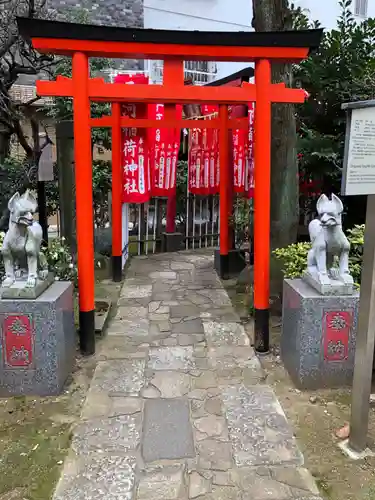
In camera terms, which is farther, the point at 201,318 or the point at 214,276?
the point at 214,276

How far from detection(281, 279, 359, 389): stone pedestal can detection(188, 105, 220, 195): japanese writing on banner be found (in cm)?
560

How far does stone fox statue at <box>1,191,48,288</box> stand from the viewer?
390 cm

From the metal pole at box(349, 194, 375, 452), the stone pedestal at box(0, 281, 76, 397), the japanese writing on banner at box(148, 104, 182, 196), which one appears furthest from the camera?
the japanese writing on banner at box(148, 104, 182, 196)

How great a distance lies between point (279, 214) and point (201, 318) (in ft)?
6.01

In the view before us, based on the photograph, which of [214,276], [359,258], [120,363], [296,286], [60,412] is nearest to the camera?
[60,412]

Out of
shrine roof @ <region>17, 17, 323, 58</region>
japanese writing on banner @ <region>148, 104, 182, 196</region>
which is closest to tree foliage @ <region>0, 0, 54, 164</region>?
japanese writing on banner @ <region>148, 104, 182, 196</region>

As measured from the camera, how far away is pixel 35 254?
4.01 m

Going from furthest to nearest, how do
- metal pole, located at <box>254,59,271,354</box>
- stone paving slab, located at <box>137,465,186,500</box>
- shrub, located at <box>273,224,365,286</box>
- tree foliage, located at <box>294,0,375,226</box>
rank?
tree foliage, located at <box>294,0,375,226</box>
shrub, located at <box>273,224,365,286</box>
metal pole, located at <box>254,59,271,354</box>
stone paving slab, located at <box>137,465,186,500</box>

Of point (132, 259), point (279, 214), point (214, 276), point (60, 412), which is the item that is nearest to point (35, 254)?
point (60, 412)

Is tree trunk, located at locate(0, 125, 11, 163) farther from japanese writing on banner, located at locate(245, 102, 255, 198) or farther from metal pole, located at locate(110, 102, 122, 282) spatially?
japanese writing on banner, located at locate(245, 102, 255, 198)

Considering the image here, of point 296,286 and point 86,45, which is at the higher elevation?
point 86,45

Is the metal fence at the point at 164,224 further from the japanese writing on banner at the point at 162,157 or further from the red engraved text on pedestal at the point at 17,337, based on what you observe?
the red engraved text on pedestal at the point at 17,337

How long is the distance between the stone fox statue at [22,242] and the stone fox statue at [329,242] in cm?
266

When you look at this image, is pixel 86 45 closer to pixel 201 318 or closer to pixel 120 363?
pixel 120 363
